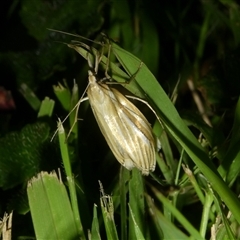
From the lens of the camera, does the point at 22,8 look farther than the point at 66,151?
Yes

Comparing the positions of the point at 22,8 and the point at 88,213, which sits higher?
the point at 22,8

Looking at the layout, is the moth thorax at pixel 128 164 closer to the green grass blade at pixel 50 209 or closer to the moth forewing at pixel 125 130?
the moth forewing at pixel 125 130

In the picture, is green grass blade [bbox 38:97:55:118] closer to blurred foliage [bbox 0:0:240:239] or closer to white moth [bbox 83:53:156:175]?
blurred foliage [bbox 0:0:240:239]

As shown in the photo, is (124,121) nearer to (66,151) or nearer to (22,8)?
(66,151)

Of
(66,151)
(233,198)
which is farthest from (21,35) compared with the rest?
(233,198)

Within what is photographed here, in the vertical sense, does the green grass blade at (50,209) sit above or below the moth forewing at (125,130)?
below

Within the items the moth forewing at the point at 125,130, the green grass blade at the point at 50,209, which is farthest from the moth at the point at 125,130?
the green grass blade at the point at 50,209

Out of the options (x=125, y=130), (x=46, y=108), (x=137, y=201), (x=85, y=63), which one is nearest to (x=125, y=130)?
(x=125, y=130)

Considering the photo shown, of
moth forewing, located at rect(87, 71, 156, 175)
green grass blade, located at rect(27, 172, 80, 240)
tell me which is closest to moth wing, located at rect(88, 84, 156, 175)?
moth forewing, located at rect(87, 71, 156, 175)
